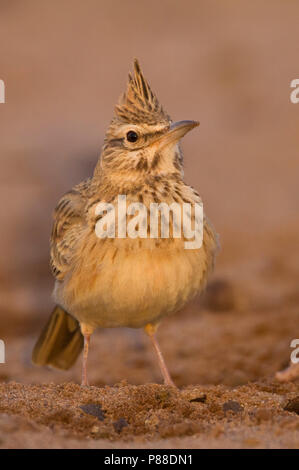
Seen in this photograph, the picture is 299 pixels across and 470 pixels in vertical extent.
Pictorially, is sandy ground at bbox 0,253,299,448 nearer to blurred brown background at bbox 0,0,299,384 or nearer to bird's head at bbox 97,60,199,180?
blurred brown background at bbox 0,0,299,384

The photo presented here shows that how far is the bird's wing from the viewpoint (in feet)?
15.7

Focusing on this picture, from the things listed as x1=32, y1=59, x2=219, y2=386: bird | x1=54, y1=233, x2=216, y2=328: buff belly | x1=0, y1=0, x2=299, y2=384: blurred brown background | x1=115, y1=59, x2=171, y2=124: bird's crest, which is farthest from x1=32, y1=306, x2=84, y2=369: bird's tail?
x1=115, y1=59, x2=171, y2=124: bird's crest

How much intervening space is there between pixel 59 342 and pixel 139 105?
2.09m

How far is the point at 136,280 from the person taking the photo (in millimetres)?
4316

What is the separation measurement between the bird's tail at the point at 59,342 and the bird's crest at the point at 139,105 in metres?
1.75

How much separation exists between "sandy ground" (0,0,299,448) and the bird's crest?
161 cm

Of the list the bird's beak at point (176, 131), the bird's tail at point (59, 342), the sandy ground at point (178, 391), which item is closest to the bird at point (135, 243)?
the bird's beak at point (176, 131)

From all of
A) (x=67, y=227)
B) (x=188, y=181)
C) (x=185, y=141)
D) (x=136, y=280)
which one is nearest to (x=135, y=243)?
(x=136, y=280)

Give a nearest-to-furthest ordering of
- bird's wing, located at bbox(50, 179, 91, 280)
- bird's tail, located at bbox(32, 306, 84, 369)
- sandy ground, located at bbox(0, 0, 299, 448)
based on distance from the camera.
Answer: sandy ground, located at bbox(0, 0, 299, 448), bird's wing, located at bbox(50, 179, 91, 280), bird's tail, located at bbox(32, 306, 84, 369)

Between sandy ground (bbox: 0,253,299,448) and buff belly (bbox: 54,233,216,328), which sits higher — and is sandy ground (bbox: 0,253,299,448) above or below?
below

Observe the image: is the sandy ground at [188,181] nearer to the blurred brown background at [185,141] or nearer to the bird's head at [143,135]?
the blurred brown background at [185,141]

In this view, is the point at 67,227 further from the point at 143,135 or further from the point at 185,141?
the point at 185,141

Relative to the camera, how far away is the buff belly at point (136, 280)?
14.2 ft

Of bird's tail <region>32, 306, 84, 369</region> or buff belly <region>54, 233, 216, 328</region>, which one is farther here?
bird's tail <region>32, 306, 84, 369</region>
